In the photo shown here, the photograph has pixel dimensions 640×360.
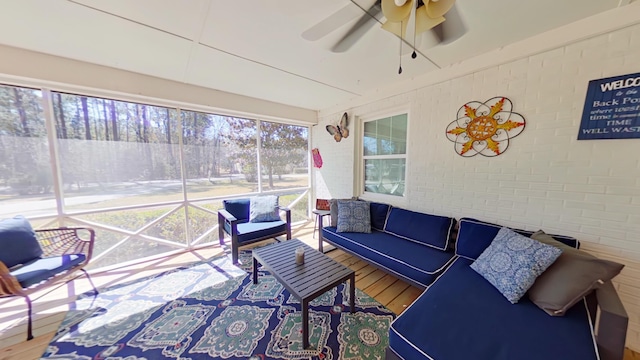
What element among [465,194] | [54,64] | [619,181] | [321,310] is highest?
[54,64]

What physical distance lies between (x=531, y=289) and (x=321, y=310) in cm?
161

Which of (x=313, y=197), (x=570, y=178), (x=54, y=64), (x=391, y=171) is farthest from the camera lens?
(x=313, y=197)

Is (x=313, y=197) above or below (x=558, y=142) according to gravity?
below

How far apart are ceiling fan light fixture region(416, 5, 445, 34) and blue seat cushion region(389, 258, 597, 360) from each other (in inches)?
71.3

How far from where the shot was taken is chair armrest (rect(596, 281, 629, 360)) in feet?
3.14

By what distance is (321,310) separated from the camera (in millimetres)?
1874

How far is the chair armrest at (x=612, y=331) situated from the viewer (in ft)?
3.14

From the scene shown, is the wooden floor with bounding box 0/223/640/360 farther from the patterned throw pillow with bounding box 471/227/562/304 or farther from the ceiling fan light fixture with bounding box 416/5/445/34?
the ceiling fan light fixture with bounding box 416/5/445/34

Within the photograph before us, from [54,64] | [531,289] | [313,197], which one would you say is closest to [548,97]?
[531,289]

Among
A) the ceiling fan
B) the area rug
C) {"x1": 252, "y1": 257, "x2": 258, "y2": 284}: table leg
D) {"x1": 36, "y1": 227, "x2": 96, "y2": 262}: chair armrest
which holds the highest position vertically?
the ceiling fan

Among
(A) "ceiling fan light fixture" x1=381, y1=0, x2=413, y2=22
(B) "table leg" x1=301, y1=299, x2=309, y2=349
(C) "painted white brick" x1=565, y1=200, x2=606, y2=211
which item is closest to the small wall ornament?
(C) "painted white brick" x1=565, y1=200, x2=606, y2=211

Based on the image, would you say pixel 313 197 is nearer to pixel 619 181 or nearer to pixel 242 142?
pixel 242 142

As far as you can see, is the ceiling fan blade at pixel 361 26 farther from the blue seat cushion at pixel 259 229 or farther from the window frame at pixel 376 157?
the blue seat cushion at pixel 259 229

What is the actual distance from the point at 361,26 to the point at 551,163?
1.99 meters
